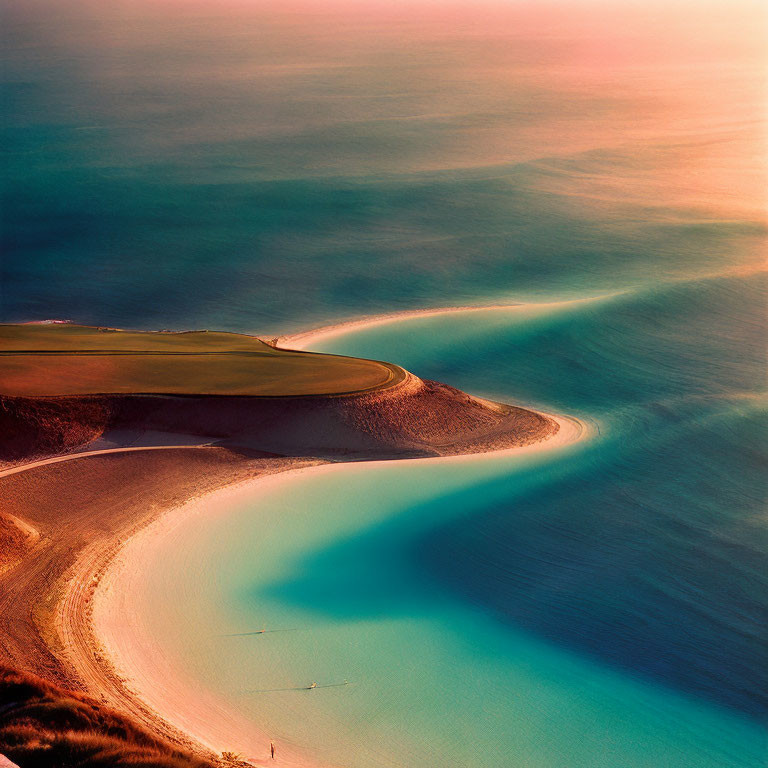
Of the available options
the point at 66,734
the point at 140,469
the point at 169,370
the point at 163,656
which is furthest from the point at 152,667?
the point at 169,370

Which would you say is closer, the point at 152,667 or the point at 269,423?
the point at 152,667

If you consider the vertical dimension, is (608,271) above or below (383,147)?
below

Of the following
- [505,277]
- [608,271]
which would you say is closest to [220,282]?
[505,277]

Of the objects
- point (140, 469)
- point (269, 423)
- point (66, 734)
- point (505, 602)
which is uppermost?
point (269, 423)

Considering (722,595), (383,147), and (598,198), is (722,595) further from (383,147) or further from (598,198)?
(383,147)

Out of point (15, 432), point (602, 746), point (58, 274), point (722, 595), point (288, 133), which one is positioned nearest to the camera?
point (602, 746)

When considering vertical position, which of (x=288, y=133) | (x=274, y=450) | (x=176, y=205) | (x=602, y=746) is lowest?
(x=602, y=746)

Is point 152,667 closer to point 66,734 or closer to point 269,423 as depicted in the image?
point 66,734
